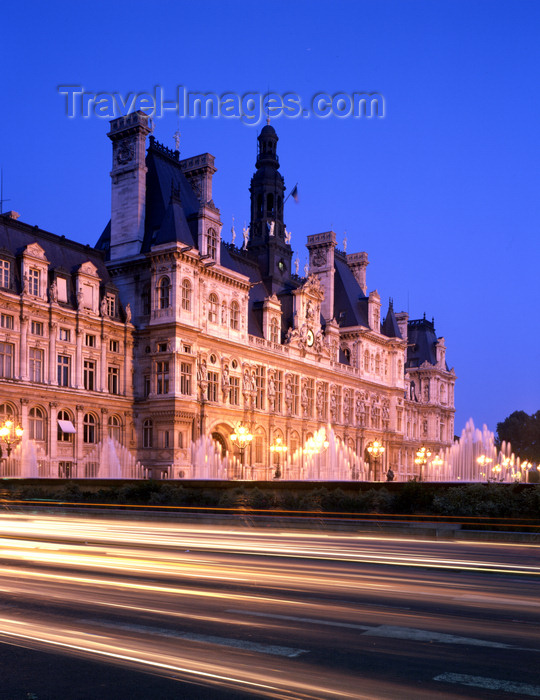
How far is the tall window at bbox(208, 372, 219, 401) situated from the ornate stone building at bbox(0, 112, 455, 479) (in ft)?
0.46

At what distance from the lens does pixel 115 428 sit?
171 ft

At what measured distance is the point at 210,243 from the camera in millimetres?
58031

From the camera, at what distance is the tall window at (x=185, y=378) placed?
2092 inches

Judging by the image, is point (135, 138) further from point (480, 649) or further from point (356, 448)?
point (480, 649)

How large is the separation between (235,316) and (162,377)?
10.1m

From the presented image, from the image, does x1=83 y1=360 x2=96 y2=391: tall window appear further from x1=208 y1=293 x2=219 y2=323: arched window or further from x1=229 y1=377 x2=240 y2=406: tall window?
x1=229 y1=377 x2=240 y2=406: tall window

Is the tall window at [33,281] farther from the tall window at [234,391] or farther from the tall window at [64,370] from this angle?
the tall window at [234,391]

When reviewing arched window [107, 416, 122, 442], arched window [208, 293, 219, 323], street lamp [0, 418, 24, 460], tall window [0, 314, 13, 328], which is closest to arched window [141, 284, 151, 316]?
arched window [208, 293, 219, 323]

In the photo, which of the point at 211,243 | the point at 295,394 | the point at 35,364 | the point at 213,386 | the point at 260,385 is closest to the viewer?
the point at 35,364

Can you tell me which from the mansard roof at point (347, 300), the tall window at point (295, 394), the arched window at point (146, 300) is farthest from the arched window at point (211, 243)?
the mansard roof at point (347, 300)

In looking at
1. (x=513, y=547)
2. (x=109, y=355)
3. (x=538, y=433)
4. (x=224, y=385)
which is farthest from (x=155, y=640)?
(x=538, y=433)

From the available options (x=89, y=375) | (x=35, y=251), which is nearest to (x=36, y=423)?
(x=89, y=375)

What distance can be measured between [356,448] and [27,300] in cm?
4427

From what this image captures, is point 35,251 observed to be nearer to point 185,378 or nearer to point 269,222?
point 185,378
